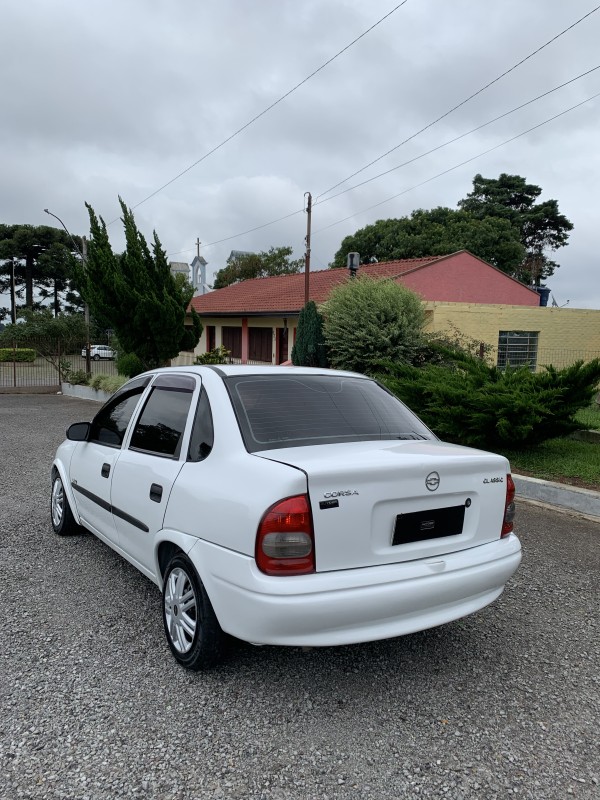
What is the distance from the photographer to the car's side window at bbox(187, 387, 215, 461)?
10.2 feet

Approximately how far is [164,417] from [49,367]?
82.7ft

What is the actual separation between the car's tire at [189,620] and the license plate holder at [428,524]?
95 cm

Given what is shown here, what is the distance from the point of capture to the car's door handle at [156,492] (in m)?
3.27

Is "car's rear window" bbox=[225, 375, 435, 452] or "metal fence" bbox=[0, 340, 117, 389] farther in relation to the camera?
"metal fence" bbox=[0, 340, 117, 389]

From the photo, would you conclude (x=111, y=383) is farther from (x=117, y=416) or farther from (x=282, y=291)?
(x=117, y=416)

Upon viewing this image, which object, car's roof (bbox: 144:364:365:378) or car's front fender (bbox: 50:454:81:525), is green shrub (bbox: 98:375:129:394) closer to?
car's front fender (bbox: 50:454:81:525)

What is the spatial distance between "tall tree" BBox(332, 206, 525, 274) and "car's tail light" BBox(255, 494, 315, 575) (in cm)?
3611

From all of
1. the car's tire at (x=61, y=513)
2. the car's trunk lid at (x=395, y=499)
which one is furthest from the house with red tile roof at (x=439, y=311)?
the car's trunk lid at (x=395, y=499)

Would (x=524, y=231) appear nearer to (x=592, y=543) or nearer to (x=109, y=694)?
(x=592, y=543)

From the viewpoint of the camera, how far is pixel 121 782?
229 cm

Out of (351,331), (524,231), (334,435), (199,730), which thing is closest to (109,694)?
(199,730)

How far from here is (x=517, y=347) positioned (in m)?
18.4

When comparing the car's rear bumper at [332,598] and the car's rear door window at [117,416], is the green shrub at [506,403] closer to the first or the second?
the car's rear door window at [117,416]

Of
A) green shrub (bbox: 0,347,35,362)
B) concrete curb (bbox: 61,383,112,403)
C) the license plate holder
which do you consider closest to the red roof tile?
concrete curb (bbox: 61,383,112,403)
